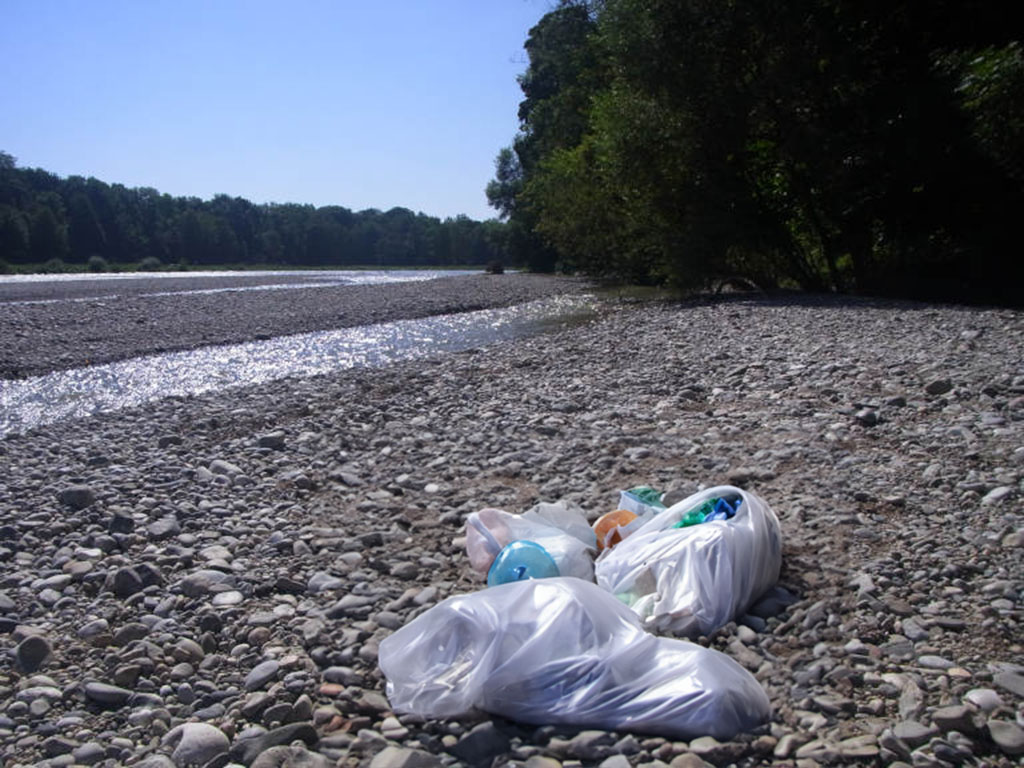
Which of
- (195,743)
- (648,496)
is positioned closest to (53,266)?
(648,496)

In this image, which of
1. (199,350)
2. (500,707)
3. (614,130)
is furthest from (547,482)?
(614,130)

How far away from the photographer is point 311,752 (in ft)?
9.86

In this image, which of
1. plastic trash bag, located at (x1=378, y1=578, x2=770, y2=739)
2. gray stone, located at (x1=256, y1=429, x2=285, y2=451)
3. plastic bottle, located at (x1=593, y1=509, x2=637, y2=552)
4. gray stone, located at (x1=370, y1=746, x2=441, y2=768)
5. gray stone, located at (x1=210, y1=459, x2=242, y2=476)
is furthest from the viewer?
gray stone, located at (x1=256, y1=429, x2=285, y2=451)

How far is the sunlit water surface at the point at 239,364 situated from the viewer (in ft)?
39.3

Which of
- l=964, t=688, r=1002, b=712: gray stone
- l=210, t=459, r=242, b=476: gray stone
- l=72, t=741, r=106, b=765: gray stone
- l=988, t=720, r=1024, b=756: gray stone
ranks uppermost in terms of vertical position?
l=964, t=688, r=1002, b=712: gray stone

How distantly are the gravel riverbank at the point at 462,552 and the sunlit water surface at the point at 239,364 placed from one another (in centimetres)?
242

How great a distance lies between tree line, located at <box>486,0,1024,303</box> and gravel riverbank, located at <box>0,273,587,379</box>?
8.98 meters

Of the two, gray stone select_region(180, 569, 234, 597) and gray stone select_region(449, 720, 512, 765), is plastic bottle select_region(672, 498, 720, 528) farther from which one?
gray stone select_region(180, 569, 234, 597)

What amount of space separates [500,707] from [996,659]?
199 cm

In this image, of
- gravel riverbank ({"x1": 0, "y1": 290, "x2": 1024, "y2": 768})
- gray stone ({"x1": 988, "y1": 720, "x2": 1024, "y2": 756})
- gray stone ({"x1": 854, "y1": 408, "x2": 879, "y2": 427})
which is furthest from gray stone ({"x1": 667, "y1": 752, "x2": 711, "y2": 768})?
gray stone ({"x1": 854, "y1": 408, "x2": 879, "y2": 427})

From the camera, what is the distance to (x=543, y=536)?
14.5 ft

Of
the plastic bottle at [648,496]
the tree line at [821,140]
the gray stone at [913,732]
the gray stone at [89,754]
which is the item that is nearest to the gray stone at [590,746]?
the gray stone at [913,732]

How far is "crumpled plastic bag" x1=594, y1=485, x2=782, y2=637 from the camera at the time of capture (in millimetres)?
3637

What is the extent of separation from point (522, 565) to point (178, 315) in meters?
23.1
